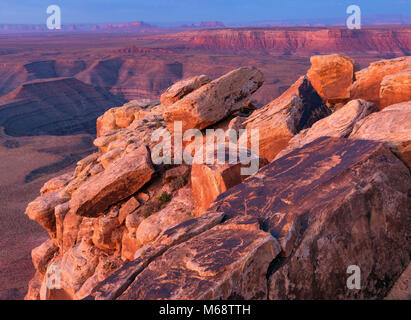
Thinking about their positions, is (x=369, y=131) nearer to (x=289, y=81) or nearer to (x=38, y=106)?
Result: (x=38, y=106)

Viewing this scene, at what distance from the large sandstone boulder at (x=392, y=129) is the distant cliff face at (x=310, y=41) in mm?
112245

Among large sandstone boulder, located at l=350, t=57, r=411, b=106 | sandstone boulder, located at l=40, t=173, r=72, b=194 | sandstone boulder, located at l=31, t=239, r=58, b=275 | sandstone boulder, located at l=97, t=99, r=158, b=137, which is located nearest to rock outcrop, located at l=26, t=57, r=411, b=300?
large sandstone boulder, located at l=350, t=57, r=411, b=106

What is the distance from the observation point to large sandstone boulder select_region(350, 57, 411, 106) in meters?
9.70

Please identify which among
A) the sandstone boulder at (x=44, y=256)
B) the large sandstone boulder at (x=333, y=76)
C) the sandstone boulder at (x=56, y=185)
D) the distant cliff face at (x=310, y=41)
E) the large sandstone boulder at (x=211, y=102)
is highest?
the distant cliff face at (x=310, y=41)

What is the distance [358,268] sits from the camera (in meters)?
4.64

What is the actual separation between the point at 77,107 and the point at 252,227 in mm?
63827

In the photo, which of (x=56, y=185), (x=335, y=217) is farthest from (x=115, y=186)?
(x=335, y=217)

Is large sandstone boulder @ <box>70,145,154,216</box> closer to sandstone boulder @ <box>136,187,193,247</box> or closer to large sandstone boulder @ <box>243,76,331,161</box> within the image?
sandstone boulder @ <box>136,187,193,247</box>

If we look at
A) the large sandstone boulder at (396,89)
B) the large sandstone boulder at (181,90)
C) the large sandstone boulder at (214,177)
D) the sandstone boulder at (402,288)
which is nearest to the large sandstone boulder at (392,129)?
the large sandstone boulder at (396,89)

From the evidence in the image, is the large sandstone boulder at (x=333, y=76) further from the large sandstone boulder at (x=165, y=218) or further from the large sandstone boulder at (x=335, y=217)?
the large sandstone boulder at (x=165, y=218)

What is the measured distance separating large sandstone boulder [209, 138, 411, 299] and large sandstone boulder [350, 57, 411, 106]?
175 inches

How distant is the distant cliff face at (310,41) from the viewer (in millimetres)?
109625
